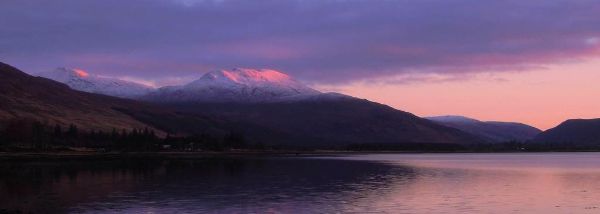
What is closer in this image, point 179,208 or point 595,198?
point 179,208

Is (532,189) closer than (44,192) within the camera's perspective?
No

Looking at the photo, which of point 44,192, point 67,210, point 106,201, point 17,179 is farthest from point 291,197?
point 17,179

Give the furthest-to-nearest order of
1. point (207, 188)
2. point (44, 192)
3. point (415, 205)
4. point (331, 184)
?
1. point (331, 184)
2. point (207, 188)
3. point (44, 192)
4. point (415, 205)

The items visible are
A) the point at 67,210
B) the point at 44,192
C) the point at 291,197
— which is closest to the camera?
the point at 67,210

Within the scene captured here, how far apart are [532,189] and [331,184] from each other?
22.9 metres

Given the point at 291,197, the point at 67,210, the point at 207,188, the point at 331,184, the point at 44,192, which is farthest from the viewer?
the point at 331,184

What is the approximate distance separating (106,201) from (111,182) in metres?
25.2

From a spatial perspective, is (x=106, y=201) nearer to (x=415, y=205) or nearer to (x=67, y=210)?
(x=67, y=210)

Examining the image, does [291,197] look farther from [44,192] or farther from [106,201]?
[44,192]

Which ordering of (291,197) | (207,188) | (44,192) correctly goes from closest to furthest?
(291,197) < (44,192) < (207,188)

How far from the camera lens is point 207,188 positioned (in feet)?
251

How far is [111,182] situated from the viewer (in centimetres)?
8506

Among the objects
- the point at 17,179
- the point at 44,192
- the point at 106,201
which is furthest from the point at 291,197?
the point at 17,179

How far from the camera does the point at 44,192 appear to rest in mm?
69438
